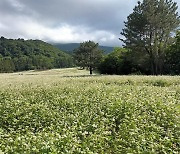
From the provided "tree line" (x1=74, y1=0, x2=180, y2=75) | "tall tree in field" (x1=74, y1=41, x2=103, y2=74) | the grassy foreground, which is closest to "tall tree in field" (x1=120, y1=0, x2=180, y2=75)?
"tree line" (x1=74, y1=0, x2=180, y2=75)

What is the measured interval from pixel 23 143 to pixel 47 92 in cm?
950

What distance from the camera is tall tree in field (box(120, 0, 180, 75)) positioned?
4444 cm

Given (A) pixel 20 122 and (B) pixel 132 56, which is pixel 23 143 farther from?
(B) pixel 132 56

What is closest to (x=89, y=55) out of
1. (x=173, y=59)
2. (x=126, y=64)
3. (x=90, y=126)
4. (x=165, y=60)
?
(x=126, y=64)

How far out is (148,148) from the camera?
18.8 feet

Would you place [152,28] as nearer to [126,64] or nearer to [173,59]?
[173,59]

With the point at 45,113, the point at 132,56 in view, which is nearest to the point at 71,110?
the point at 45,113

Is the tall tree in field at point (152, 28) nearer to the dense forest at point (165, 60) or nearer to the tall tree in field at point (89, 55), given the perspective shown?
the dense forest at point (165, 60)

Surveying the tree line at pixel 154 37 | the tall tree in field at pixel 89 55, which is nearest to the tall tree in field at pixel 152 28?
the tree line at pixel 154 37

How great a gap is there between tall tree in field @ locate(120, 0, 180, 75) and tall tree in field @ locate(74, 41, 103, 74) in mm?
25291

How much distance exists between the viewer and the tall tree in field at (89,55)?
71875 mm

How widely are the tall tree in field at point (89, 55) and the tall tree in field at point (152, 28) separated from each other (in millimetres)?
25291

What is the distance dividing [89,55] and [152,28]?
1178 inches

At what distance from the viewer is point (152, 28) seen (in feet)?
147
